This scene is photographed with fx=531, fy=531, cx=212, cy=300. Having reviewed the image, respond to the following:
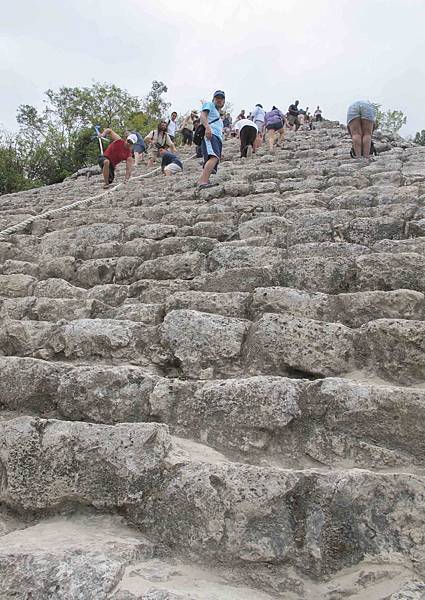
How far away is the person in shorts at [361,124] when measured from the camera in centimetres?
695

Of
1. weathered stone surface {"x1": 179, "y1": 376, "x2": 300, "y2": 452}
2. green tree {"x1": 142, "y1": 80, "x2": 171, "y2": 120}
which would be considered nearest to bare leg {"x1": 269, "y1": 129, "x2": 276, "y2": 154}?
weathered stone surface {"x1": 179, "y1": 376, "x2": 300, "y2": 452}

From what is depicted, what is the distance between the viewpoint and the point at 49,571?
4.80 feet

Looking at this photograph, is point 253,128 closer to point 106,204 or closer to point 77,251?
point 106,204

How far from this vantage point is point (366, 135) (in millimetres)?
7305

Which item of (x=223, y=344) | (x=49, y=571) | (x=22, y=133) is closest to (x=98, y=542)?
(x=49, y=571)

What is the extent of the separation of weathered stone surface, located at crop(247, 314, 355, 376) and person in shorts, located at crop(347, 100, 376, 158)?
17.5 feet

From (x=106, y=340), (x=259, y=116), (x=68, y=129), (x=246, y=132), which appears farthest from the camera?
(x=68, y=129)

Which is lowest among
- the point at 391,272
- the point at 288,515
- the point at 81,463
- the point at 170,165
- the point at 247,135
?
the point at 288,515

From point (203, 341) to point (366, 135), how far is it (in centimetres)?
582

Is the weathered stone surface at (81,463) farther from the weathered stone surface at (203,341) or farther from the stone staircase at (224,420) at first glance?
the weathered stone surface at (203,341)

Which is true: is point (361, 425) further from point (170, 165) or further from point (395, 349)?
point (170, 165)

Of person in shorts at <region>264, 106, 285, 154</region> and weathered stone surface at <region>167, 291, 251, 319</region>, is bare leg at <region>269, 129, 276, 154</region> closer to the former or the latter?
person in shorts at <region>264, 106, 285, 154</region>

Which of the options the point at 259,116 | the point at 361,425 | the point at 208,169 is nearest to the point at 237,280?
the point at 361,425

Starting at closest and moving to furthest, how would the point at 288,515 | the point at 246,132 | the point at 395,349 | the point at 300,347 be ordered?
the point at 288,515, the point at 395,349, the point at 300,347, the point at 246,132
